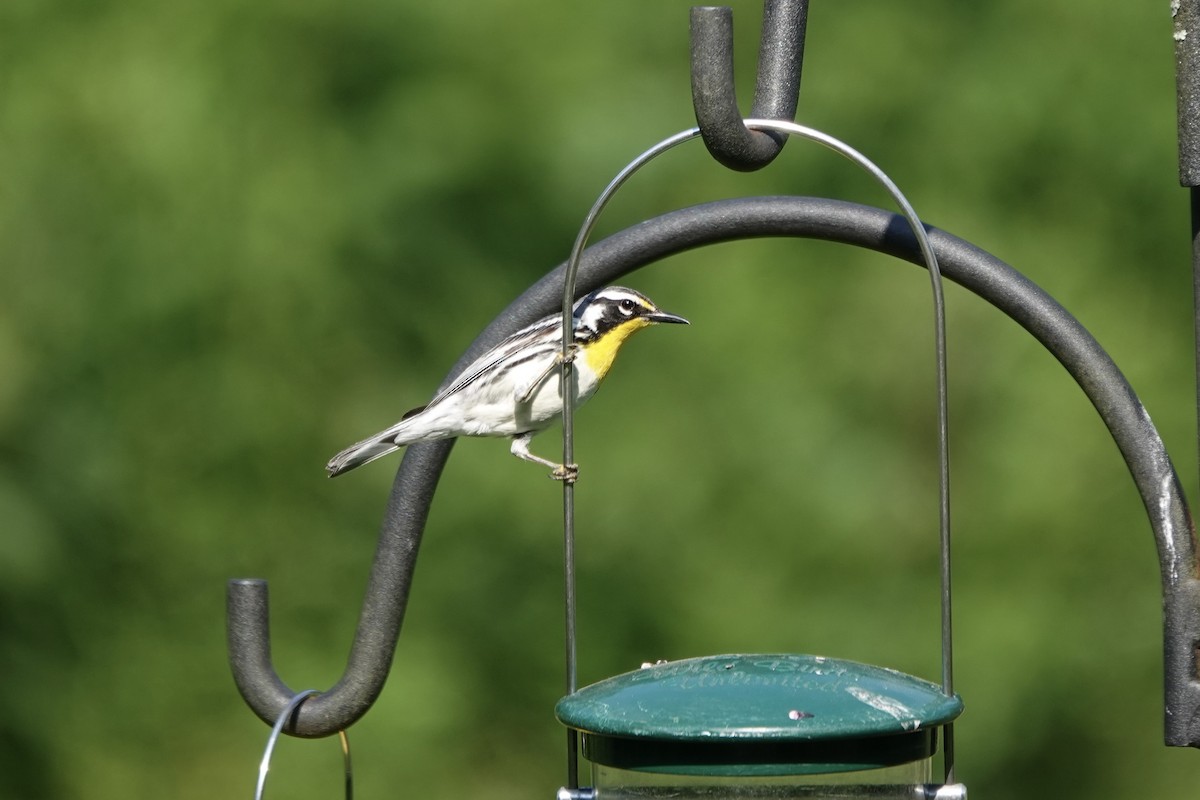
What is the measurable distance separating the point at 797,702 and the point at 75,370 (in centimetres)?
347

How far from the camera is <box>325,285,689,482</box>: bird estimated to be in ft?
9.82

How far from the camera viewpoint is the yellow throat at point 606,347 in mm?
3049

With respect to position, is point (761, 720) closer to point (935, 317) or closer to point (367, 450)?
point (935, 317)

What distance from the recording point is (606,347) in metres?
3.10

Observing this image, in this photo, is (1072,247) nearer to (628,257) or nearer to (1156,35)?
(1156,35)

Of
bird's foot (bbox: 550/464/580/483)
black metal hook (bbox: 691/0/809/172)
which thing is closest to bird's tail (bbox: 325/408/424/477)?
bird's foot (bbox: 550/464/580/483)

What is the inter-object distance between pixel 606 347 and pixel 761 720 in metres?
1.30

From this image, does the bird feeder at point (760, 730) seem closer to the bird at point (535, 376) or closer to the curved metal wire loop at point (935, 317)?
the curved metal wire loop at point (935, 317)

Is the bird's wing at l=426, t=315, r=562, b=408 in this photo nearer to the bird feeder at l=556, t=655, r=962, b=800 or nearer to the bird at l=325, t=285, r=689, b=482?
the bird at l=325, t=285, r=689, b=482

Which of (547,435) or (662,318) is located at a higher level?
(662,318)

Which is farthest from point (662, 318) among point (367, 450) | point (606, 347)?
point (367, 450)

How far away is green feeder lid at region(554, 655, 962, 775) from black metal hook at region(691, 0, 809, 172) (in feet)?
2.18

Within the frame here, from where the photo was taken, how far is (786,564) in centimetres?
479

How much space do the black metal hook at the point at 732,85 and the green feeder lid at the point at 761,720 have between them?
2.18 feet
